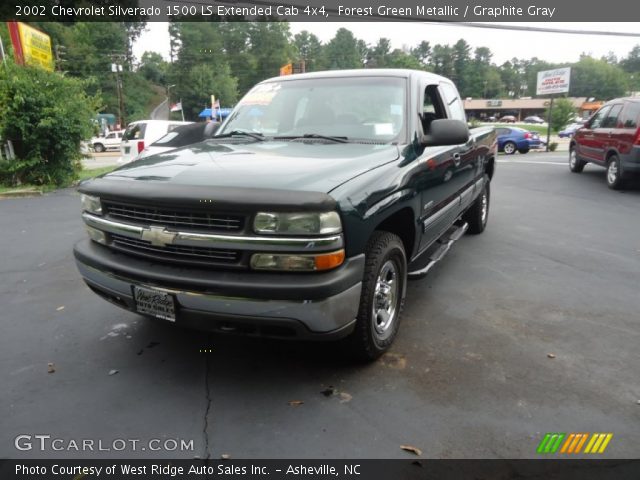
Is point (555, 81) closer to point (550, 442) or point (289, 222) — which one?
point (550, 442)

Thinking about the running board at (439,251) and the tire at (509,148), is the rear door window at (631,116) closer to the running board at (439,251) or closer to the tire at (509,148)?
the running board at (439,251)

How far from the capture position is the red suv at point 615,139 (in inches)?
362

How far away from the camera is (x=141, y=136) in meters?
13.8

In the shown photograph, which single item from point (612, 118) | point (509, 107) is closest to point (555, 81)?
point (612, 118)

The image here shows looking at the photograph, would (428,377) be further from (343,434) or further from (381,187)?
(381,187)

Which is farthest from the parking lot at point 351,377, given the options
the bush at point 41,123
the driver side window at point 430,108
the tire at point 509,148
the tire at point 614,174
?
the tire at point 509,148

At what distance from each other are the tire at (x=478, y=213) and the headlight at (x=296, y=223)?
4.30 meters

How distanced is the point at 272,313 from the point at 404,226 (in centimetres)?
138

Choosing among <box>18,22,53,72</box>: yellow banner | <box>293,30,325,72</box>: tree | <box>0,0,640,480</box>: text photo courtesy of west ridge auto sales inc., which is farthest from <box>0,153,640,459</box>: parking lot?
<box>293,30,325,72</box>: tree

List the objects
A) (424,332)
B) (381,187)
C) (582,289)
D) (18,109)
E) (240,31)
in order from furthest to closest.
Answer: (240,31), (18,109), (582,289), (424,332), (381,187)

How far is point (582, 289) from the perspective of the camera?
173 inches
